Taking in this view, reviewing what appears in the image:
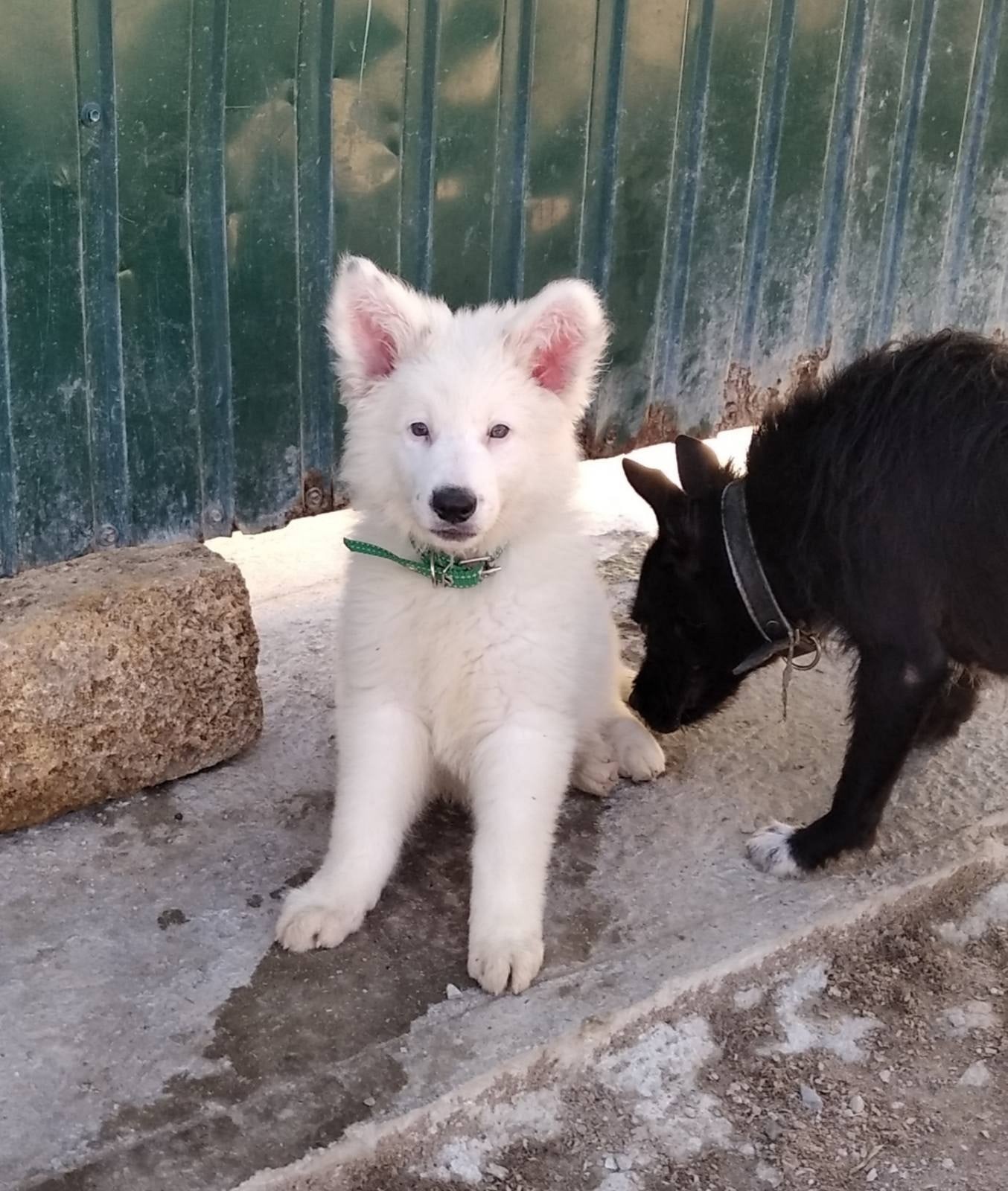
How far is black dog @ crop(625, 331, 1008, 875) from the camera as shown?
3.03m

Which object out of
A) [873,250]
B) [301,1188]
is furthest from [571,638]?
[873,250]

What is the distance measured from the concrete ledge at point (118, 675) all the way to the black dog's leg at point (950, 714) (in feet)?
6.31

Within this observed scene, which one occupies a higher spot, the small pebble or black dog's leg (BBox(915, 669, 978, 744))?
black dog's leg (BBox(915, 669, 978, 744))

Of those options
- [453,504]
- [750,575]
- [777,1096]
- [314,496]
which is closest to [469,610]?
[453,504]

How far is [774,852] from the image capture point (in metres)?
3.27

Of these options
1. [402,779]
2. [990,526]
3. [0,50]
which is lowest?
[402,779]

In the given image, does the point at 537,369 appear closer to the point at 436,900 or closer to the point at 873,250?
the point at 436,900

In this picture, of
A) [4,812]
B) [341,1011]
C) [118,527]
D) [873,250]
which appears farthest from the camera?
[873,250]

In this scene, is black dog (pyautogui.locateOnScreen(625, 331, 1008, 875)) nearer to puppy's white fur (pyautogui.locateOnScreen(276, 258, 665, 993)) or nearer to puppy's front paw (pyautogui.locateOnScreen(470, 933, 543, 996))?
puppy's white fur (pyautogui.locateOnScreen(276, 258, 665, 993))

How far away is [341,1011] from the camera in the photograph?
2.73 metres

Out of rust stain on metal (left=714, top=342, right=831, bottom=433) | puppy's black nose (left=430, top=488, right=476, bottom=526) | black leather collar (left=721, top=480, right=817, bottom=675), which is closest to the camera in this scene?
puppy's black nose (left=430, top=488, right=476, bottom=526)

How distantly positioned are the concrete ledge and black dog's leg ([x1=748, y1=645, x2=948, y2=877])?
1.46 m

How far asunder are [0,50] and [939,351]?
7.48 ft

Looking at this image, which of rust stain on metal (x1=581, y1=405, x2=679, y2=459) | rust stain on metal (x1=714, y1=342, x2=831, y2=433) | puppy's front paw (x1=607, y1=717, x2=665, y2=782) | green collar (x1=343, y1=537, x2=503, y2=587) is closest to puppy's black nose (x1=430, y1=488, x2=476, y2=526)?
green collar (x1=343, y1=537, x2=503, y2=587)
